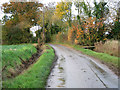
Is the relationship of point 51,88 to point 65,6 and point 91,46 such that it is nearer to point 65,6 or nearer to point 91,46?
point 91,46

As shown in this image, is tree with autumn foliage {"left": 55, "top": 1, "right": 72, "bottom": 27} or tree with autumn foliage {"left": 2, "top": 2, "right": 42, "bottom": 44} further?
tree with autumn foliage {"left": 55, "top": 1, "right": 72, "bottom": 27}

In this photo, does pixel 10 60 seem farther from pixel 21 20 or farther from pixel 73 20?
pixel 73 20

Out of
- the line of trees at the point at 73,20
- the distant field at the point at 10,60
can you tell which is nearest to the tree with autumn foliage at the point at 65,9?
the line of trees at the point at 73,20

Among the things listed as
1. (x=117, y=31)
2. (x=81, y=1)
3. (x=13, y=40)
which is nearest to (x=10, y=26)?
(x=13, y=40)

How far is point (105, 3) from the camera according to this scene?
25.0 meters

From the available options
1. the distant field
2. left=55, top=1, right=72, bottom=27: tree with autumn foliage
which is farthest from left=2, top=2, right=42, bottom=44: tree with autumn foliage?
the distant field

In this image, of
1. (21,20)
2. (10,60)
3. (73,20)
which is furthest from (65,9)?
(10,60)

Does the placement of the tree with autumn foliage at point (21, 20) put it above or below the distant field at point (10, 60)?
above

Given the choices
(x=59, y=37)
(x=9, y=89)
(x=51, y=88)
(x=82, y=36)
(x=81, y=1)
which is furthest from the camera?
(x=59, y=37)

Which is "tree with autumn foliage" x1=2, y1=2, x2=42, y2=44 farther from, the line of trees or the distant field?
→ the distant field

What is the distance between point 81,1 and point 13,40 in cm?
1863

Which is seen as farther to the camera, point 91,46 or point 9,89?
point 91,46

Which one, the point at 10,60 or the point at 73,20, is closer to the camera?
the point at 10,60

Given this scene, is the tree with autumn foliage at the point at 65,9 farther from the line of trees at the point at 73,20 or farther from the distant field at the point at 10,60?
the distant field at the point at 10,60
